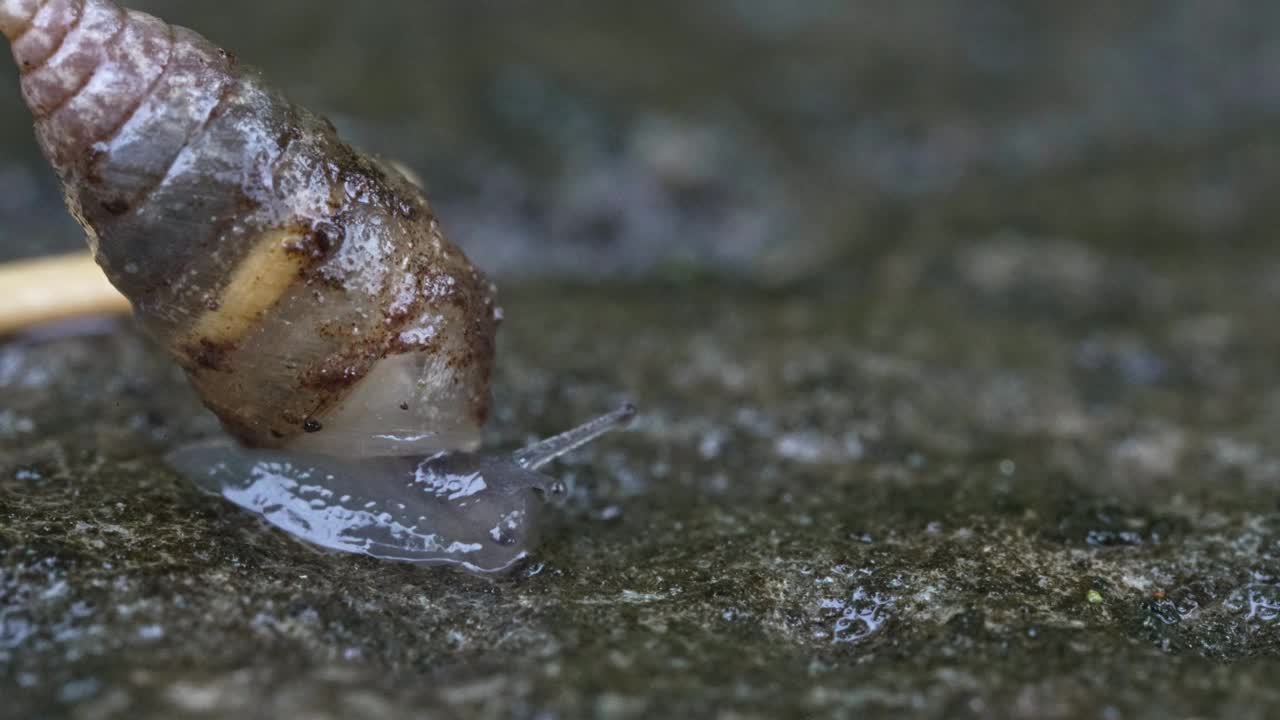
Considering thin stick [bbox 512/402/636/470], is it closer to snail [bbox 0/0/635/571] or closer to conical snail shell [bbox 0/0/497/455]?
snail [bbox 0/0/635/571]

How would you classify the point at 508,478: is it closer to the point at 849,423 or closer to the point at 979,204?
the point at 849,423

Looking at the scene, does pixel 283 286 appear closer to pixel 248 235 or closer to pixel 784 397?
pixel 248 235

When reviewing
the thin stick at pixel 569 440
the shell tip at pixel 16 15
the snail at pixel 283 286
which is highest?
the shell tip at pixel 16 15

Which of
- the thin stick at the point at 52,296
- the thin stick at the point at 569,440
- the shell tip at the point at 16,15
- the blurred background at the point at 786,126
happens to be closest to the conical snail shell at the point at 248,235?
the shell tip at the point at 16,15

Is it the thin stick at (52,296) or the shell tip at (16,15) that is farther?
the thin stick at (52,296)

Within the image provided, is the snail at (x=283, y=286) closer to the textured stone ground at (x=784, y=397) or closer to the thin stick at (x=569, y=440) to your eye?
the thin stick at (x=569, y=440)

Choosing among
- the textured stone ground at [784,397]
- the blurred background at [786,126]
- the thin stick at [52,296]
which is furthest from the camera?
the blurred background at [786,126]
